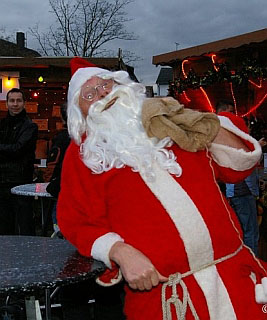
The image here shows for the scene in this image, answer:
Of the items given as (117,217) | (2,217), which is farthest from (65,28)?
(117,217)

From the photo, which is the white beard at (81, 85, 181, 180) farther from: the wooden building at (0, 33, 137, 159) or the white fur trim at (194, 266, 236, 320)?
the wooden building at (0, 33, 137, 159)

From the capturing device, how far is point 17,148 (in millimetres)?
5219

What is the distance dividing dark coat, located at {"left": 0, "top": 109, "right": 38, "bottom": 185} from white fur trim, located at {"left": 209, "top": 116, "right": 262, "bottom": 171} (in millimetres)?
3426

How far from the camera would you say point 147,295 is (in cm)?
193

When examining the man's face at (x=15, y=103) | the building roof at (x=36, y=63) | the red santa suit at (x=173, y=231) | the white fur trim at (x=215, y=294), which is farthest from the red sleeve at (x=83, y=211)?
the building roof at (x=36, y=63)

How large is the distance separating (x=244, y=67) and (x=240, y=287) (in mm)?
6356

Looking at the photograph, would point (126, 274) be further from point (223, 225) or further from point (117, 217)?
point (223, 225)

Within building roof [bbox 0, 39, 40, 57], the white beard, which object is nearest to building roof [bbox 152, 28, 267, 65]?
the white beard

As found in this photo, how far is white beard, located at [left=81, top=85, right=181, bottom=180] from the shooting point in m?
1.94

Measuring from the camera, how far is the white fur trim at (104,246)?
6.12 feet

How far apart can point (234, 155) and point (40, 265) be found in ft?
2.74

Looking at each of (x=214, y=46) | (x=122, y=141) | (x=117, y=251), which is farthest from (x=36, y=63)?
(x=117, y=251)

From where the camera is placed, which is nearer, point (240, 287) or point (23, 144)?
point (240, 287)

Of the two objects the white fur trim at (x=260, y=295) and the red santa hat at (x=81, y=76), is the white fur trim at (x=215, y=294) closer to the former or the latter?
the white fur trim at (x=260, y=295)
